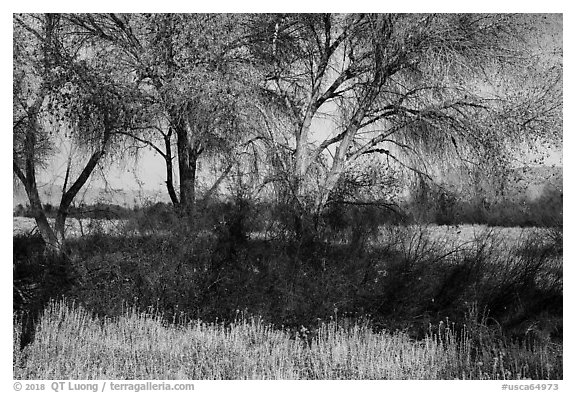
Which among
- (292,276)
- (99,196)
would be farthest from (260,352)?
(99,196)

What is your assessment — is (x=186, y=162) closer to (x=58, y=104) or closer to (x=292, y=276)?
(x=58, y=104)

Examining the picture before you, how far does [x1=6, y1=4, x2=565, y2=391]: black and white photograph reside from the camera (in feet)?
22.5

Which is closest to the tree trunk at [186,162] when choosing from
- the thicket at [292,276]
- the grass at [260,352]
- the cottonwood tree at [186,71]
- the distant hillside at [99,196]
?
the cottonwood tree at [186,71]

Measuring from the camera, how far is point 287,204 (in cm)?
932

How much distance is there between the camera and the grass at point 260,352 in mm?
6262

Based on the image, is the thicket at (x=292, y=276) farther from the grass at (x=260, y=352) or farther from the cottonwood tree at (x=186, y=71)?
the cottonwood tree at (x=186, y=71)

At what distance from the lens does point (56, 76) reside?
9406 millimetres

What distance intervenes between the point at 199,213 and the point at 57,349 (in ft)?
8.11

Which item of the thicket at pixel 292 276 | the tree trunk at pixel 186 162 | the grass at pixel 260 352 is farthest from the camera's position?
the tree trunk at pixel 186 162

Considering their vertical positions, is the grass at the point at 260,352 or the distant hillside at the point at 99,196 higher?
the distant hillside at the point at 99,196

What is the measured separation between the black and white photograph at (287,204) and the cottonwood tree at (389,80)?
3cm

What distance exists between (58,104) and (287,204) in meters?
3.20

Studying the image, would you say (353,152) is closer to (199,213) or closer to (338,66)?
(338,66)

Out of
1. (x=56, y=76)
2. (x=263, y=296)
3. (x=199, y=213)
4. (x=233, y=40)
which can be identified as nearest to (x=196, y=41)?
(x=233, y=40)
